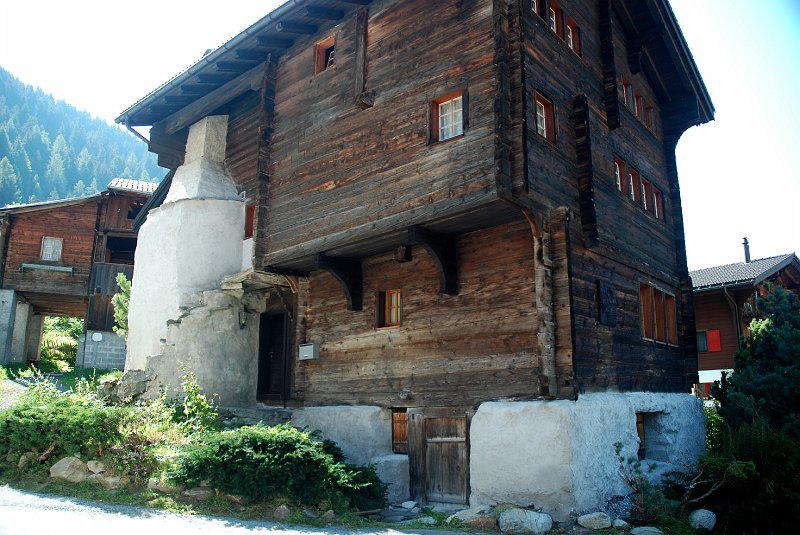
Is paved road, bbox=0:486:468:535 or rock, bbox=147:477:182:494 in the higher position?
rock, bbox=147:477:182:494

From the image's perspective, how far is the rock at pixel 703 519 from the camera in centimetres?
1125

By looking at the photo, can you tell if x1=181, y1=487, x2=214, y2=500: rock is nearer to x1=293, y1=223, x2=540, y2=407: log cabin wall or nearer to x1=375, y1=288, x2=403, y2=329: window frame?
x1=293, y1=223, x2=540, y2=407: log cabin wall

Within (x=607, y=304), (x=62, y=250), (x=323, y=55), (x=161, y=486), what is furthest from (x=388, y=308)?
(x=62, y=250)

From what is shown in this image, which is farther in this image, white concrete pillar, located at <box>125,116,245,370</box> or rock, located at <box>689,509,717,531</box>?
white concrete pillar, located at <box>125,116,245,370</box>

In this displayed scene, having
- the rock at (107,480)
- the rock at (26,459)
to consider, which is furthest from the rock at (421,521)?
the rock at (26,459)

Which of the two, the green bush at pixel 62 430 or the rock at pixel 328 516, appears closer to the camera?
the rock at pixel 328 516

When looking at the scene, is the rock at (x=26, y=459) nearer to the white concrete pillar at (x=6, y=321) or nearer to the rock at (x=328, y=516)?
the rock at (x=328, y=516)

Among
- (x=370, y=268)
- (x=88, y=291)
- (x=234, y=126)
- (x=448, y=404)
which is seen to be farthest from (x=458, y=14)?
(x=88, y=291)

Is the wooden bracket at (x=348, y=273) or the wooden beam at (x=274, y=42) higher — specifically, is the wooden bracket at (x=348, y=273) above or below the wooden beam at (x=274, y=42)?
below

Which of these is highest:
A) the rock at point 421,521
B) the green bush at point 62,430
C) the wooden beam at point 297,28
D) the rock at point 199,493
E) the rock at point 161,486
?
the wooden beam at point 297,28

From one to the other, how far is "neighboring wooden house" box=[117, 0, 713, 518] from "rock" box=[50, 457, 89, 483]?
16.5 ft

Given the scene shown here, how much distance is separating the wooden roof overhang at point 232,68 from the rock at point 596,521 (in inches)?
435

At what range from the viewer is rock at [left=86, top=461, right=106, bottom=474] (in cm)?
1156

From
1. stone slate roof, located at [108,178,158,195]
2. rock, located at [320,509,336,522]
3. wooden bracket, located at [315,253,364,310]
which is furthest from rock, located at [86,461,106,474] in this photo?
stone slate roof, located at [108,178,158,195]
